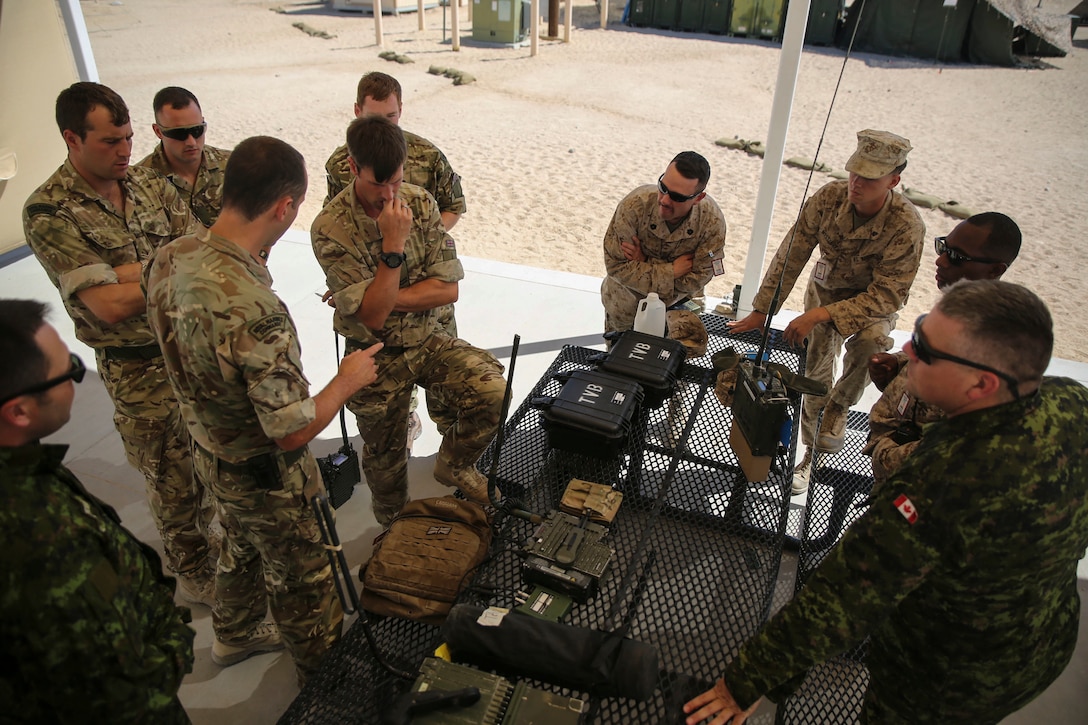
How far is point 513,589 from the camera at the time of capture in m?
2.22

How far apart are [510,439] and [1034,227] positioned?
9.61 m

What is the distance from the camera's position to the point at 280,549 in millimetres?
2385

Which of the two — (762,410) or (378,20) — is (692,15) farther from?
(762,410)

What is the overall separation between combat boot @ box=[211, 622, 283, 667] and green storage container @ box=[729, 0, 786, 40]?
22274mm

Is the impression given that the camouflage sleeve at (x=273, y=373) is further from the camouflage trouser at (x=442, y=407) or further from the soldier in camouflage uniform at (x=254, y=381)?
the camouflage trouser at (x=442, y=407)

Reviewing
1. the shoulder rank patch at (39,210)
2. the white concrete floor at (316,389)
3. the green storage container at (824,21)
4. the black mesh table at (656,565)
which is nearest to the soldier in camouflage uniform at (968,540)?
A: the black mesh table at (656,565)

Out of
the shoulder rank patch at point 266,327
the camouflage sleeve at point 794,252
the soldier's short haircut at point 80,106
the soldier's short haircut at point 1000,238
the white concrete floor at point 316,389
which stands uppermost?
the soldier's short haircut at point 80,106

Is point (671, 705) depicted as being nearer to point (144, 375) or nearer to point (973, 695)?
point (973, 695)

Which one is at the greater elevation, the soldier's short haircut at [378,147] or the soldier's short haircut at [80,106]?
the soldier's short haircut at [80,106]

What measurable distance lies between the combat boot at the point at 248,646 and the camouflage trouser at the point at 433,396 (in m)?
0.76


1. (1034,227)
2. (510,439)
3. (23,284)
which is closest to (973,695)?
(510,439)

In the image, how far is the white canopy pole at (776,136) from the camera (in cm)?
418

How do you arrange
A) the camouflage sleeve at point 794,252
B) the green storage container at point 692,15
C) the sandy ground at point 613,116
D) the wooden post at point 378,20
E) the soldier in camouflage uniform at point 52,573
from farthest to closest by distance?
the green storage container at point 692,15, the wooden post at point 378,20, the sandy ground at point 613,116, the camouflage sleeve at point 794,252, the soldier in camouflage uniform at point 52,573

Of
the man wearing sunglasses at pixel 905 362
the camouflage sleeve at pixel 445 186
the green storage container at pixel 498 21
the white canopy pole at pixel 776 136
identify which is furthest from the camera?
the green storage container at pixel 498 21
